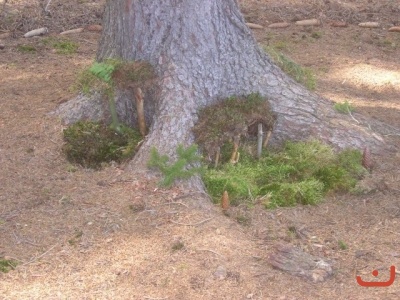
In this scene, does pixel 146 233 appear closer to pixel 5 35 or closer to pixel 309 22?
pixel 5 35

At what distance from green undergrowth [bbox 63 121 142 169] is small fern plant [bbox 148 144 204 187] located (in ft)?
1.26

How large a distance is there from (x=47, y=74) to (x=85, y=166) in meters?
2.13

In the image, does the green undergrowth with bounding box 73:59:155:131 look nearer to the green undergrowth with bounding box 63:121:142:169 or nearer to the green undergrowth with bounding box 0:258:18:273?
the green undergrowth with bounding box 63:121:142:169

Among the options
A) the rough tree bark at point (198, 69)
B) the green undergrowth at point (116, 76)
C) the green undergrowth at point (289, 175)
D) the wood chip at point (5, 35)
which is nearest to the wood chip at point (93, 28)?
the wood chip at point (5, 35)

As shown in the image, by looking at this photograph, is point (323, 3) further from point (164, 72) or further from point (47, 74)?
point (164, 72)

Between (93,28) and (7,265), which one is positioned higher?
(93,28)

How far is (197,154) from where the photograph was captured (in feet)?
16.2

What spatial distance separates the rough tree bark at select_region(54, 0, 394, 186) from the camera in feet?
16.8

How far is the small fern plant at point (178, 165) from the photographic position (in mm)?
4645

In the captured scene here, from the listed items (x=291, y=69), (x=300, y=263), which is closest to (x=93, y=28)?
(x=291, y=69)

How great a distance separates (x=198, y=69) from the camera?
519 cm

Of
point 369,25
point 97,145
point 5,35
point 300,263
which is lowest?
point 300,263

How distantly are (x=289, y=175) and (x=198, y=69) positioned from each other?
0.99 metres

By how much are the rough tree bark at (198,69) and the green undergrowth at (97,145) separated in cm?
19
